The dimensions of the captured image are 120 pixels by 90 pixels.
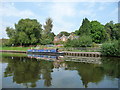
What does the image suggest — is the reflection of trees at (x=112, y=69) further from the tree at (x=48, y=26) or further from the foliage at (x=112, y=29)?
the tree at (x=48, y=26)

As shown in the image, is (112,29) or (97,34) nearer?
(97,34)

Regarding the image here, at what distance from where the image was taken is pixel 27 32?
161 ft

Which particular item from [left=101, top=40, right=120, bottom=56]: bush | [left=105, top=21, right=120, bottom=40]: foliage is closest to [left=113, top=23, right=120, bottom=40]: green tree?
[left=105, top=21, right=120, bottom=40]: foliage

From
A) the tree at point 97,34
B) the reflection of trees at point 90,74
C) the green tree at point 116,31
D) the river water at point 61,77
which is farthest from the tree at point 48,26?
the reflection of trees at point 90,74

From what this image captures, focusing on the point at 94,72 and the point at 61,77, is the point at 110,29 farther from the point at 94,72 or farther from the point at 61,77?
the point at 61,77

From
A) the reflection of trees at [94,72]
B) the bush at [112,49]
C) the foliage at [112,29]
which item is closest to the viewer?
the reflection of trees at [94,72]

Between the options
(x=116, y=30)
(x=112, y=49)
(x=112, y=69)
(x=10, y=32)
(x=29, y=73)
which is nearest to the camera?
(x=29, y=73)

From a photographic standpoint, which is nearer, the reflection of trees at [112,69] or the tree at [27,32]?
Answer: the reflection of trees at [112,69]

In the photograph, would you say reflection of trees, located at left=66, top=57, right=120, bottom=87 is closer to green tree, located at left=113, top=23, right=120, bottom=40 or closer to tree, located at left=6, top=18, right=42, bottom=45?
tree, located at left=6, top=18, right=42, bottom=45

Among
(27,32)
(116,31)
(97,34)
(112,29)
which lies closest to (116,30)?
(116,31)

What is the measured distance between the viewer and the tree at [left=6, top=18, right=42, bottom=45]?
1889 inches

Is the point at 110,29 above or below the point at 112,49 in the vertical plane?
above

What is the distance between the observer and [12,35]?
55219 millimetres

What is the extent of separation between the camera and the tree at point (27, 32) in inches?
1889
